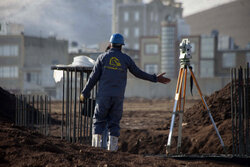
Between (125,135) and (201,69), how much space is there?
1567 inches

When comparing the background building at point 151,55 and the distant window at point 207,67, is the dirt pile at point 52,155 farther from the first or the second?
the distant window at point 207,67

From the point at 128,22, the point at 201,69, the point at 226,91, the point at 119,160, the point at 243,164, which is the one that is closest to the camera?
the point at 119,160

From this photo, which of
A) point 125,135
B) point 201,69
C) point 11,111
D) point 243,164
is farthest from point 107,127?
point 201,69

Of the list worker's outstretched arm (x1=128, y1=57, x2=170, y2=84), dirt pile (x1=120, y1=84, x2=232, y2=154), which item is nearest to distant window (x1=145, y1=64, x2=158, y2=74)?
dirt pile (x1=120, y1=84, x2=232, y2=154)

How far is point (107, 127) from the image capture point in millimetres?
6246

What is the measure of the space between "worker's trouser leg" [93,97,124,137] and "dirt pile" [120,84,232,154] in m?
2.88

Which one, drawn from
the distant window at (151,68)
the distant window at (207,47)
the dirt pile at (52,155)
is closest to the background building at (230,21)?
the distant window at (207,47)

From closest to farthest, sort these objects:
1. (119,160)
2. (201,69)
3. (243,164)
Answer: (119,160)
(243,164)
(201,69)

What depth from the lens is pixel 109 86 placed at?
5750mm

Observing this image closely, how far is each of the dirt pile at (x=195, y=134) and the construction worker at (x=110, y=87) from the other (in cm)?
292

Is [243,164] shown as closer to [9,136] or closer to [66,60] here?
[9,136]

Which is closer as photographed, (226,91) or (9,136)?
(9,136)

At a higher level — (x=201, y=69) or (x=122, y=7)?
(x=122, y=7)

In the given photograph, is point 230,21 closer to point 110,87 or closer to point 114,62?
point 114,62
